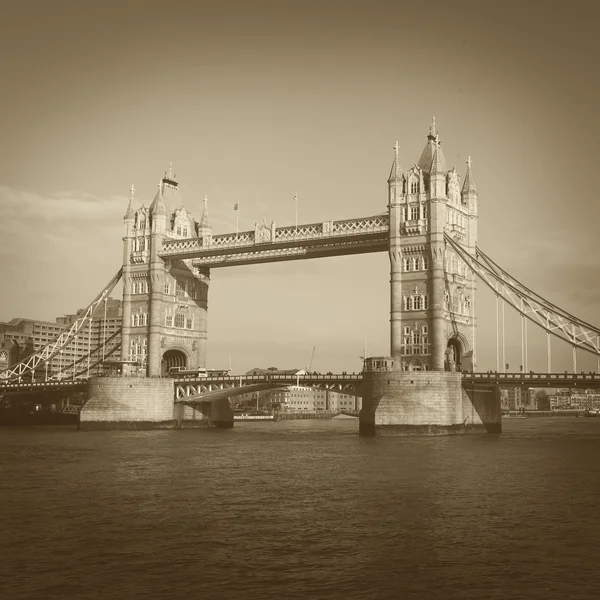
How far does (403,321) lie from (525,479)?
1826 inches

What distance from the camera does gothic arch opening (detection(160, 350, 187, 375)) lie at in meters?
122

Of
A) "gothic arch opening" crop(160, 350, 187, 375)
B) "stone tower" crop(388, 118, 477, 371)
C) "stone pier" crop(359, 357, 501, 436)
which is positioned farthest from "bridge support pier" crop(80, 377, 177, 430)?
"stone tower" crop(388, 118, 477, 371)

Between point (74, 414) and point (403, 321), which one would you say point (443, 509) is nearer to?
point (403, 321)

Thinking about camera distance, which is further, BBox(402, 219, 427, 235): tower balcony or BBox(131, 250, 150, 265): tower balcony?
BBox(131, 250, 150, 265): tower balcony

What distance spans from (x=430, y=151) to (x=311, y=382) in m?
30.6

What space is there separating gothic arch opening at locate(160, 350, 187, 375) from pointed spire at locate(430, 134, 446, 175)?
46.0 m

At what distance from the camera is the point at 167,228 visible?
403ft

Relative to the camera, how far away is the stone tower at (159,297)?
117188mm

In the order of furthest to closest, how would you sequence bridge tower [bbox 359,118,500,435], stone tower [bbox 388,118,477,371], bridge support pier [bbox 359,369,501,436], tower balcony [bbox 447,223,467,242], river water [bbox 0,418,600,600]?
tower balcony [bbox 447,223,467,242], stone tower [bbox 388,118,477,371], bridge tower [bbox 359,118,500,435], bridge support pier [bbox 359,369,501,436], river water [bbox 0,418,600,600]

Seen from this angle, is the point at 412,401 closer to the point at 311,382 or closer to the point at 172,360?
the point at 311,382

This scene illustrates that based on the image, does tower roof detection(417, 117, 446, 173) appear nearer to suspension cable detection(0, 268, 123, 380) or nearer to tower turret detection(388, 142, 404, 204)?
tower turret detection(388, 142, 404, 204)

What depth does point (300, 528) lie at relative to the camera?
35.4 meters

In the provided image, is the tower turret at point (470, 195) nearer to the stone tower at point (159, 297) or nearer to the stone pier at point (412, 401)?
the stone pier at point (412, 401)

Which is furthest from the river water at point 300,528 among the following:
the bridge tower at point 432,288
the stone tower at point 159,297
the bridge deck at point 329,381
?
the stone tower at point 159,297
